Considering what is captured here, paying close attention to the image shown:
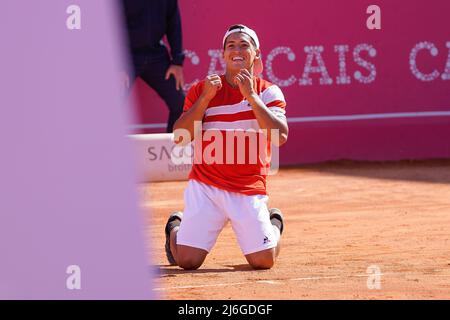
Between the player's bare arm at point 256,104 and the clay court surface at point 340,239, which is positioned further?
the player's bare arm at point 256,104

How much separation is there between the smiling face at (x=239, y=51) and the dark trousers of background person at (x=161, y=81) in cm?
473

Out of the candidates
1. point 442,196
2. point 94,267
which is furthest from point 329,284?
point 442,196

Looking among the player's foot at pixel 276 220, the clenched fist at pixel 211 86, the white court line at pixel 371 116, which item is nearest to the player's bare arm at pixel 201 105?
the clenched fist at pixel 211 86

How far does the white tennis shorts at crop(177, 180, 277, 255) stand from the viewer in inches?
235

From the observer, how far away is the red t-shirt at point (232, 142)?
5.98m

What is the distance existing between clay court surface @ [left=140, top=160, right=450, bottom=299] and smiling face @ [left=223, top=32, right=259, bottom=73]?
1108 mm

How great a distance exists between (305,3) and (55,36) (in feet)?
27.6

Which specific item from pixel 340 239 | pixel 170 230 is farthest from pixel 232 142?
pixel 340 239

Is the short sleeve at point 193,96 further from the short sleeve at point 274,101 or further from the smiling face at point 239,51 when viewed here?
the short sleeve at point 274,101

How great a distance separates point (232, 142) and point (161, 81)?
492cm

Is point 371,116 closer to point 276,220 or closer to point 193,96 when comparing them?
point 276,220

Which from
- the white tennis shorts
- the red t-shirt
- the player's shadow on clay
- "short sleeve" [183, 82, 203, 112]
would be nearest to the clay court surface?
the player's shadow on clay

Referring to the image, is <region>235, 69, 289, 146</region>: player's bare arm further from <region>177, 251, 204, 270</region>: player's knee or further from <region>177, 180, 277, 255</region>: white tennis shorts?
<region>177, 251, 204, 270</region>: player's knee
